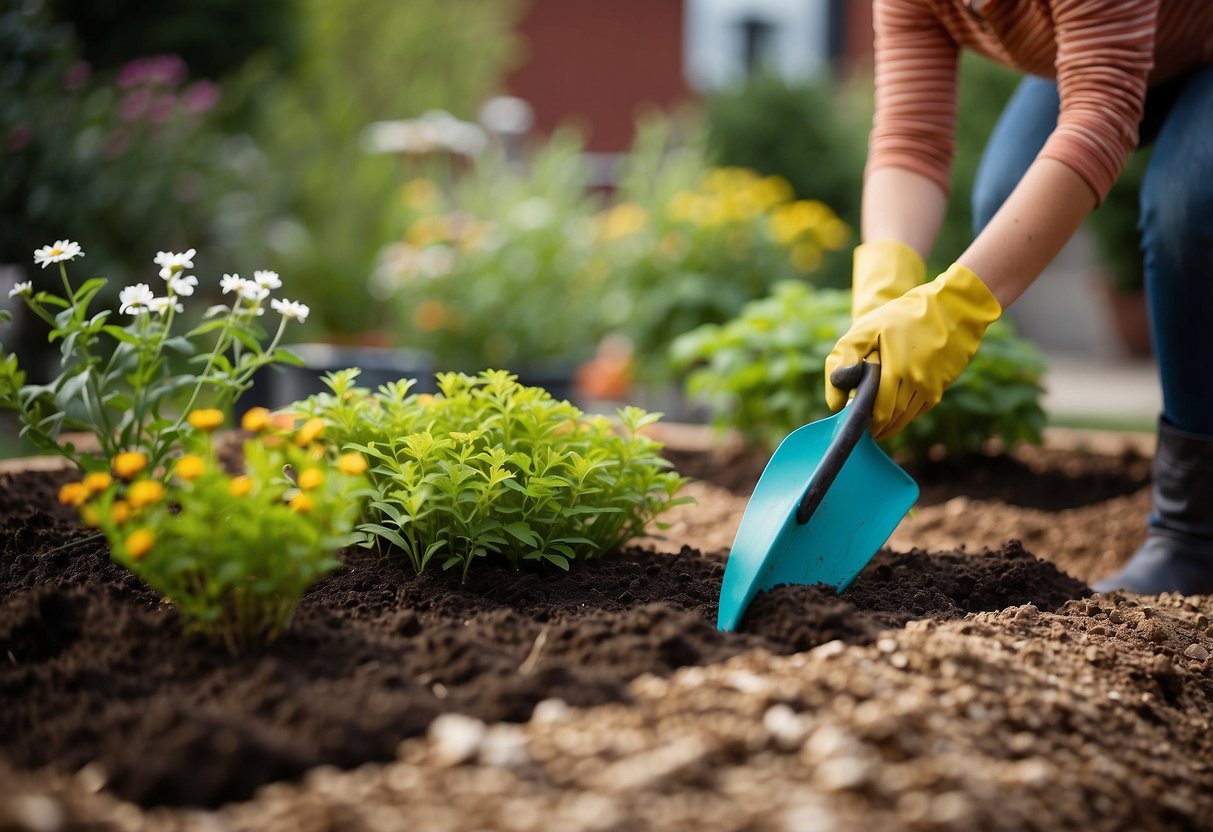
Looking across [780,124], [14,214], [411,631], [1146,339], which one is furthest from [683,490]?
[1146,339]

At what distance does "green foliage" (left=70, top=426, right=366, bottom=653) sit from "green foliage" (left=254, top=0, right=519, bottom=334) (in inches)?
170

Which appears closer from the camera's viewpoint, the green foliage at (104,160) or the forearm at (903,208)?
the forearm at (903,208)

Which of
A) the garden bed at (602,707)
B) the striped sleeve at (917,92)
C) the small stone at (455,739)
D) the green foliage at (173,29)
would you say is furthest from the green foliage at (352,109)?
the small stone at (455,739)

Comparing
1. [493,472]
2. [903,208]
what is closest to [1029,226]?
[903,208]

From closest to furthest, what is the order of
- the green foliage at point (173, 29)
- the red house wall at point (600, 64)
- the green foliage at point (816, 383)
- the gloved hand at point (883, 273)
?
the gloved hand at point (883, 273), the green foliage at point (816, 383), the green foliage at point (173, 29), the red house wall at point (600, 64)

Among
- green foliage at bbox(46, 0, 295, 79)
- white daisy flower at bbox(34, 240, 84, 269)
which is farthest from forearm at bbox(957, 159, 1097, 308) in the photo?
green foliage at bbox(46, 0, 295, 79)

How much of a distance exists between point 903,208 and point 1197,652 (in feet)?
2.80

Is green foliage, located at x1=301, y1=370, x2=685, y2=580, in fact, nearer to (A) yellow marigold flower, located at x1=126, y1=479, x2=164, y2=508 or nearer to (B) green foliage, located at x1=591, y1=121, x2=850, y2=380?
(A) yellow marigold flower, located at x1=126, y1=479, x2=164, y2=508

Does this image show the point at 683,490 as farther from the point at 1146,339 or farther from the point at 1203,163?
the point at 1146,339

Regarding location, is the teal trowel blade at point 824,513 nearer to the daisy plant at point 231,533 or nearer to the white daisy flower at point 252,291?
the daisy plant at point 231,533

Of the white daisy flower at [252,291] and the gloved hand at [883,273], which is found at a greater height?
the white daisy flower at [252,291]

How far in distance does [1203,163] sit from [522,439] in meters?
1.22

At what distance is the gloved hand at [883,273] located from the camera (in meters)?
1.87

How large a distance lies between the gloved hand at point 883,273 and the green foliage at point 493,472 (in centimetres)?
42
